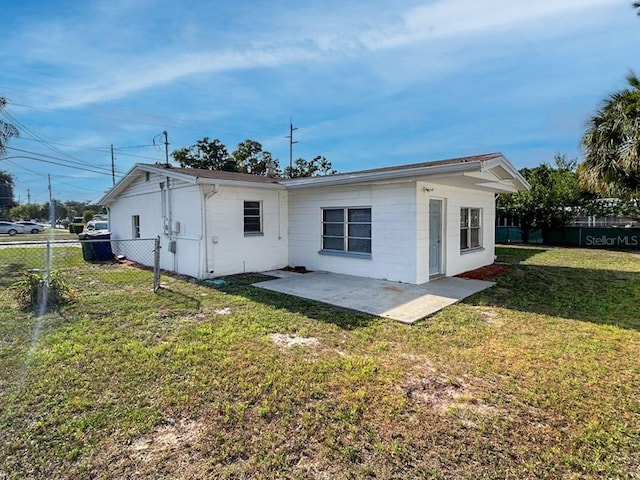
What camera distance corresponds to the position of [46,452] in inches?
98.3

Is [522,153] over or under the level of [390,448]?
over

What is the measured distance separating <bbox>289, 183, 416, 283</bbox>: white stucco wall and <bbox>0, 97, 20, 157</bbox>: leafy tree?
516 inches

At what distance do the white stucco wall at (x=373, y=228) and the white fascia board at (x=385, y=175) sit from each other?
0.51 metres

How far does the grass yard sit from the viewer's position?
2.41 metres

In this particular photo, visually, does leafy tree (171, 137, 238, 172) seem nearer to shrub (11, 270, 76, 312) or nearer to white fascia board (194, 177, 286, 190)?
white fascia board (194, 177, 286, 190)

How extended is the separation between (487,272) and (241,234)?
7.15 metres

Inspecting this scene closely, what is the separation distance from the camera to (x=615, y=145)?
35.4 ft

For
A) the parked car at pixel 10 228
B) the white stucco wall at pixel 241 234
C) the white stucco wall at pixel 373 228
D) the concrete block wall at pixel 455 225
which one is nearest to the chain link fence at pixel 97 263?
the white stucco wall at pixel 241 234

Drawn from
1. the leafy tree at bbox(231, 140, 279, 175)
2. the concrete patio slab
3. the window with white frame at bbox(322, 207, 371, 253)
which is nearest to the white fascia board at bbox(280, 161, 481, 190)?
the window with white frame at bbox(322, 207, 371, 253)

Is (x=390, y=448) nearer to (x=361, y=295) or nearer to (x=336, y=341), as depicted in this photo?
(x=336, y=341)

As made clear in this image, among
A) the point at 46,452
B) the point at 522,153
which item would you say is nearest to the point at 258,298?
the point at 46,452

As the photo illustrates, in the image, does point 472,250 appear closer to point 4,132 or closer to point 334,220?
point 334,220

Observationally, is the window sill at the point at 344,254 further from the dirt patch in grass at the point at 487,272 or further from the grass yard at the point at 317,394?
the grass yard at the point at 317,394

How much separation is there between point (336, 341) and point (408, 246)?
4297mm
